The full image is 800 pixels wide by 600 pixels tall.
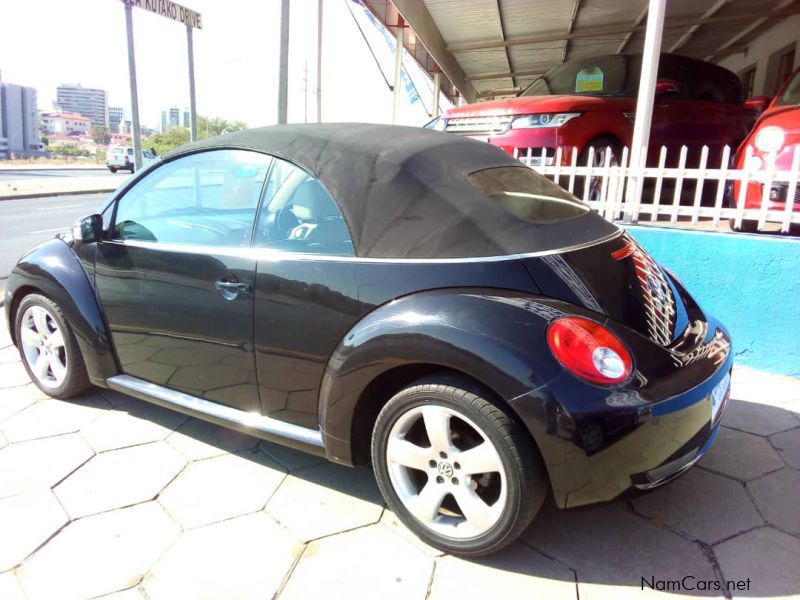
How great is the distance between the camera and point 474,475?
2014mm

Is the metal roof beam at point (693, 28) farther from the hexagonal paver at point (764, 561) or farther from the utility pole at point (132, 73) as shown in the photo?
the utility pole at point (132, 73)

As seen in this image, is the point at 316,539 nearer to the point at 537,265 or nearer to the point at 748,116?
the point at 537,265

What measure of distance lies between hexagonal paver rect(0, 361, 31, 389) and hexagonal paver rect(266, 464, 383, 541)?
2.17m

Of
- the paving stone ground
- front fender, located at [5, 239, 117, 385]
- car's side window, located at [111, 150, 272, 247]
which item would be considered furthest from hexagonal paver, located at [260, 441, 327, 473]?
car's side window, located at [111, 150, 272, 247]

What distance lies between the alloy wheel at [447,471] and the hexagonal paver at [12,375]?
2.79 meters

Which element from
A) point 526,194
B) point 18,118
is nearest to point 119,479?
point 526,194

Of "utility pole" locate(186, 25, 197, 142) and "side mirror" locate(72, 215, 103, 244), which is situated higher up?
"utility pole" locate(186, 25, 197, 142)

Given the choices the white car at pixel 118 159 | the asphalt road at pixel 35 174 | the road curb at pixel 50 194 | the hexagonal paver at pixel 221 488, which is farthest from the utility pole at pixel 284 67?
the white car at pixel 118 159

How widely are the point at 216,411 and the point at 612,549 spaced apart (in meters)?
1.74

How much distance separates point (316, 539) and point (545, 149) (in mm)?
4636

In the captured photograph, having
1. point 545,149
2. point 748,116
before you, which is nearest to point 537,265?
point 545,149

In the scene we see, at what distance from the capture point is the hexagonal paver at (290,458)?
8.89 feet

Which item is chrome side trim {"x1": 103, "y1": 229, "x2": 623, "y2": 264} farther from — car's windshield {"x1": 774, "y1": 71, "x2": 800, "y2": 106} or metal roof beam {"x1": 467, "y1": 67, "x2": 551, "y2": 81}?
metal roof beam {"x1": 467, "y1": 67, "x2": 551, "y2": 81}

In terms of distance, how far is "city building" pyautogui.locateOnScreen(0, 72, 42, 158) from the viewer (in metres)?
87.0
